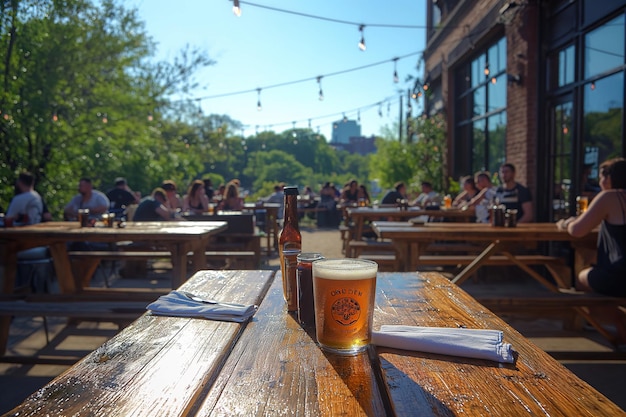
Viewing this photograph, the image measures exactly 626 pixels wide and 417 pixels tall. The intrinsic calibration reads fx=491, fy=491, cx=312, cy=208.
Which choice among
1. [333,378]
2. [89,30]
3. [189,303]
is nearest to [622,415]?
[333,378]

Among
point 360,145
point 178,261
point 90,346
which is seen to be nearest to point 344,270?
point 178,261

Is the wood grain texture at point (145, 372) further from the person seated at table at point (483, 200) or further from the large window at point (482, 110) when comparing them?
the large window at point (482, 110)

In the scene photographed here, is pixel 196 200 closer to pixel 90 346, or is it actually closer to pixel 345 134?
pixel 90 346

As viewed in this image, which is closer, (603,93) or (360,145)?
(603,93)

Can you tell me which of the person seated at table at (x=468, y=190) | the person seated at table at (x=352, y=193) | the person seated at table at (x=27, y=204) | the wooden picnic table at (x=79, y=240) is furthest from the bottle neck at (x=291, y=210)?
the person seated at table at (x=352, y=193)

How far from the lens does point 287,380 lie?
946 millimetres

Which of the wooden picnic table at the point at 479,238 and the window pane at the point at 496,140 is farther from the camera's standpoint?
the window pane at the point at 496,140

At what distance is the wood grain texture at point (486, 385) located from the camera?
82cm

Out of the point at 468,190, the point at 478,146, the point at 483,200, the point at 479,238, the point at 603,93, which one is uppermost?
the point at 603,93

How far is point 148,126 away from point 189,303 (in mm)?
13716

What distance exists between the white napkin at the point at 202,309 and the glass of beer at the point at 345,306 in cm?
34

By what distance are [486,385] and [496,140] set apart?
778cm

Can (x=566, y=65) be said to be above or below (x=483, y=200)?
above

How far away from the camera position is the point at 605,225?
10.5ft
